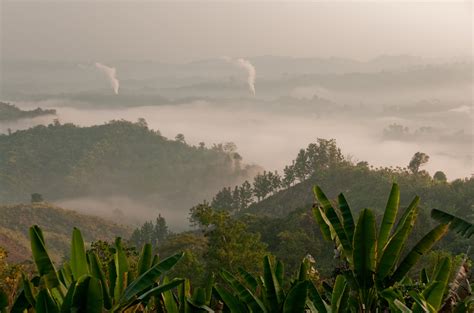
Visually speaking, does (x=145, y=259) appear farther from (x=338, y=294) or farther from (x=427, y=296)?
(x=427, y=296)

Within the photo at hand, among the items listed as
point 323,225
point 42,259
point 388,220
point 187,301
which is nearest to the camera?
point 42,259

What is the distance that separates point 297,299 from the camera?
483 inches

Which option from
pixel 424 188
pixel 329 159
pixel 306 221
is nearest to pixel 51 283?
pixel 306 221

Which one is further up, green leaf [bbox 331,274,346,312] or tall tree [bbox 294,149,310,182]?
green leaf [bbox 331,274,346,312]

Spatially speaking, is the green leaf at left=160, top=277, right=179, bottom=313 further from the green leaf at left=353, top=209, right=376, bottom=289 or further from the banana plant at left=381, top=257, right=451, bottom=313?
the banana plant at left=381, top=257, right=451, bottom=313

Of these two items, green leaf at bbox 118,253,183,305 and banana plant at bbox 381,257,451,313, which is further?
green leaf at bbox 118,253,183,305

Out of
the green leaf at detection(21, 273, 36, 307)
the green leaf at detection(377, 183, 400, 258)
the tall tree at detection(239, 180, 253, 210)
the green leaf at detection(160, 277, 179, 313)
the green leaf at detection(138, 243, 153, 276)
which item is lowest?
the tall tree at detection(239, 180, 253, 210)

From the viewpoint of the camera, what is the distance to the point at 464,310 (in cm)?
1381

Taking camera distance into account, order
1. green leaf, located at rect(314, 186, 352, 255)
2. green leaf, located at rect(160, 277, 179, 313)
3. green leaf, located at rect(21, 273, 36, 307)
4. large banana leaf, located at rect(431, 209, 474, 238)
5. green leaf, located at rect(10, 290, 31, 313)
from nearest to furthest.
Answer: green leaf, located at rect(21, 273, 36, 307)
green leaf, located at rect(10, 290, 31, 313)
green leaf, located at rect(314, 186, 352, 255)
large banana leaf, located at rect(431, 209, 474, 238)
green leaf, located at rect(160, 277, 179, 313)

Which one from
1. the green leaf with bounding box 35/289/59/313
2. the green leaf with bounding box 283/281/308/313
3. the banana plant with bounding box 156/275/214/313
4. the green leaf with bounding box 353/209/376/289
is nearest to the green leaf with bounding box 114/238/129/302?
the banana plant with bounding box 156/275/214/313

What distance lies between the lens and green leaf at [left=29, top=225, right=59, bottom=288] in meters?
12.3

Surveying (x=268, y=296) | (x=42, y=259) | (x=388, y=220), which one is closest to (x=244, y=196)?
(x=268, y=296)

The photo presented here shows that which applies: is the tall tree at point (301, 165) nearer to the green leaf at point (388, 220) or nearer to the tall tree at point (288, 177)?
the tall tree at point (288, 177)

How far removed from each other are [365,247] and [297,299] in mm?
2279
